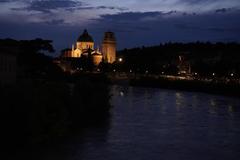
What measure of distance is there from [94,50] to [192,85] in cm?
5210

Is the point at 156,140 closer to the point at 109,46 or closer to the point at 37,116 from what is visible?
the point at 37,116

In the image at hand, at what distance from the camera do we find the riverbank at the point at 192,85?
167ft

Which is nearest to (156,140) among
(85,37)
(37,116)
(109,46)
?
(37,116)

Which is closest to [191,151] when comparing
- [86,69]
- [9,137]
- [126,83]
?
[9,137]

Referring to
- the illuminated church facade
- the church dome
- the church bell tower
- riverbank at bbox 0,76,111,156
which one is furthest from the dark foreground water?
the church dome

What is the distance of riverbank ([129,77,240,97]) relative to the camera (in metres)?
50.9

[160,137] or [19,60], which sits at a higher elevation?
[19,60]

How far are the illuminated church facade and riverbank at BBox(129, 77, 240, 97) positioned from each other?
103 feet

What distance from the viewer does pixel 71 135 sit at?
1658 centimetres

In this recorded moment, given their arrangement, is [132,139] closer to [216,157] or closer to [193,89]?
[216,157]

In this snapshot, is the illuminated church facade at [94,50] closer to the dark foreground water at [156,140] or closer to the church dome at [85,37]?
the church dome at [85,37]

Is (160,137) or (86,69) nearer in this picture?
(160,137)

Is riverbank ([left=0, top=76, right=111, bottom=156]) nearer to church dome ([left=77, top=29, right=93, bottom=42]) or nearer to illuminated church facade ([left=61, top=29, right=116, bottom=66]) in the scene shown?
illuminated church facade ([left=61, top=29, right=116, bottom=66])

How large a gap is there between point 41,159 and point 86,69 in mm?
81163
